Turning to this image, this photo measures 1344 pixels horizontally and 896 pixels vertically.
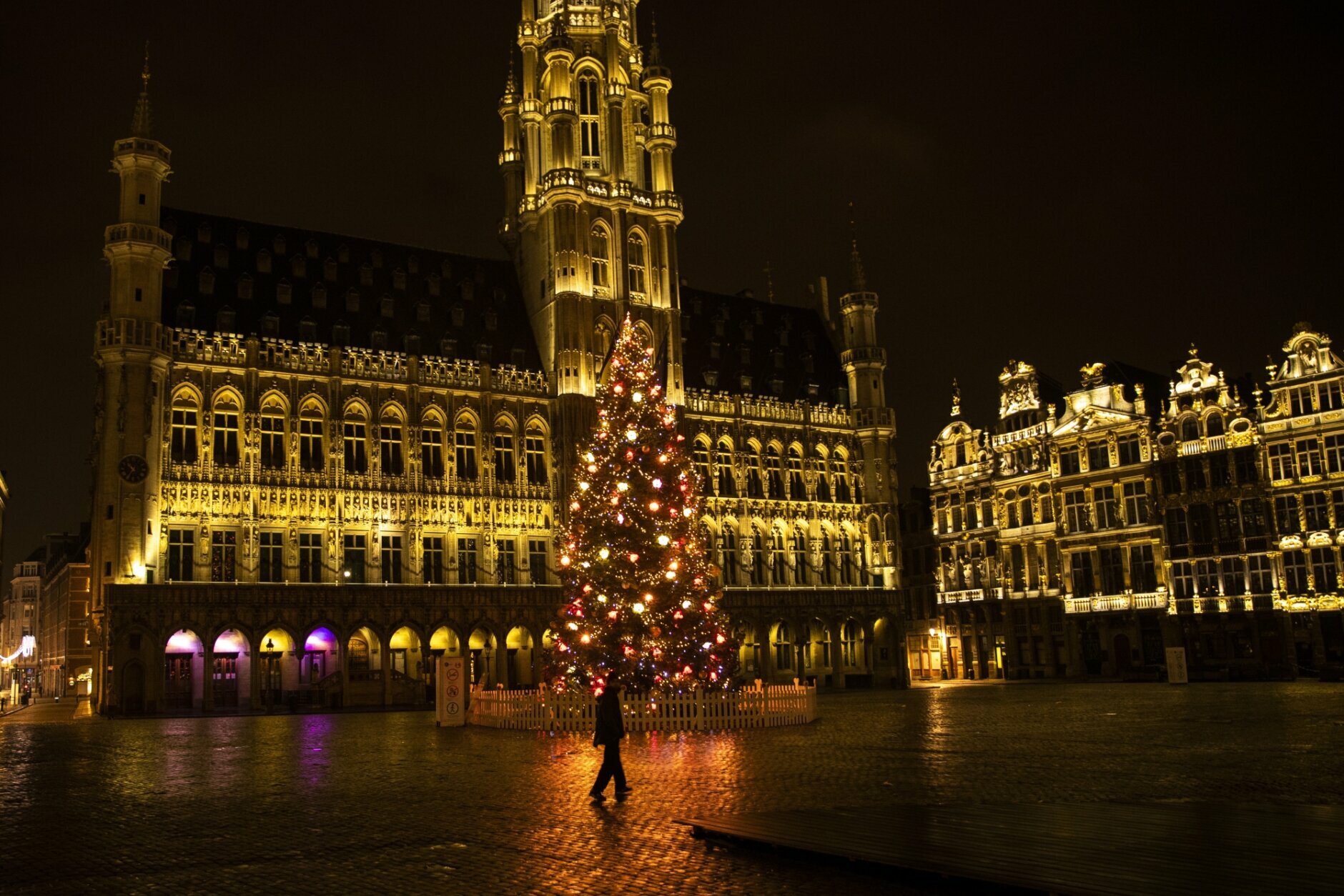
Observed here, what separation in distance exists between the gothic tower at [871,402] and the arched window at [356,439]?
28756mm

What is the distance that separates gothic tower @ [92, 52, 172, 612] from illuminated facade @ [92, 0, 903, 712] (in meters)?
0.10

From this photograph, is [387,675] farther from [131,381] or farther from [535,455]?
[131,381]

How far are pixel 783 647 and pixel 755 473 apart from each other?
929cm

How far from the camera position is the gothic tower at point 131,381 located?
44094 mm

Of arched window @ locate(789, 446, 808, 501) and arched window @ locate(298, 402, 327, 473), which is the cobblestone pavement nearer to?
arched window @ locate(298, 402, 327, 473)

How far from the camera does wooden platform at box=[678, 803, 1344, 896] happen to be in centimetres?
827

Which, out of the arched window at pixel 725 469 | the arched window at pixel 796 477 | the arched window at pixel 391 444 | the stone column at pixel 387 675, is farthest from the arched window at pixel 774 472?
the stone column at pixel 387 675

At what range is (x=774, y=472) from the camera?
63156 mm

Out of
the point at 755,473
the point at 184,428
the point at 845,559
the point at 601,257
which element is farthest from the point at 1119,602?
the point at 184,428

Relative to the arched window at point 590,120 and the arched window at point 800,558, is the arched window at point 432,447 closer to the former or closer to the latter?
the arched window at point 590,120

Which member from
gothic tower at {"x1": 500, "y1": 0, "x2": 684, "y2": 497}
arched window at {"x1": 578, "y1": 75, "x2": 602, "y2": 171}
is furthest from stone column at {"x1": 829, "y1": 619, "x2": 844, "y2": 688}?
arched window at {"x1": 578, "y1": 75, "x2": 602, "y2": 171}

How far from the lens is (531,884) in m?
9.43

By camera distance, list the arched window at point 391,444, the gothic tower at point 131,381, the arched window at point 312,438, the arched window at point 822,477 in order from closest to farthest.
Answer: the gothic tower at point 131,381
the arched window at point 312,438
the arched window at point 391,444
the arched window at point 822,477

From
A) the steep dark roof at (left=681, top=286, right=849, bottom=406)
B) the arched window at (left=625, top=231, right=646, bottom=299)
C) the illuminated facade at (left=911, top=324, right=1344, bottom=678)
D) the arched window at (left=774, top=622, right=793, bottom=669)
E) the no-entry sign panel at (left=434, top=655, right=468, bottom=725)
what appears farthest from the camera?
the steep dark roof at (left=681, top=286, right=849, bottom=406)
